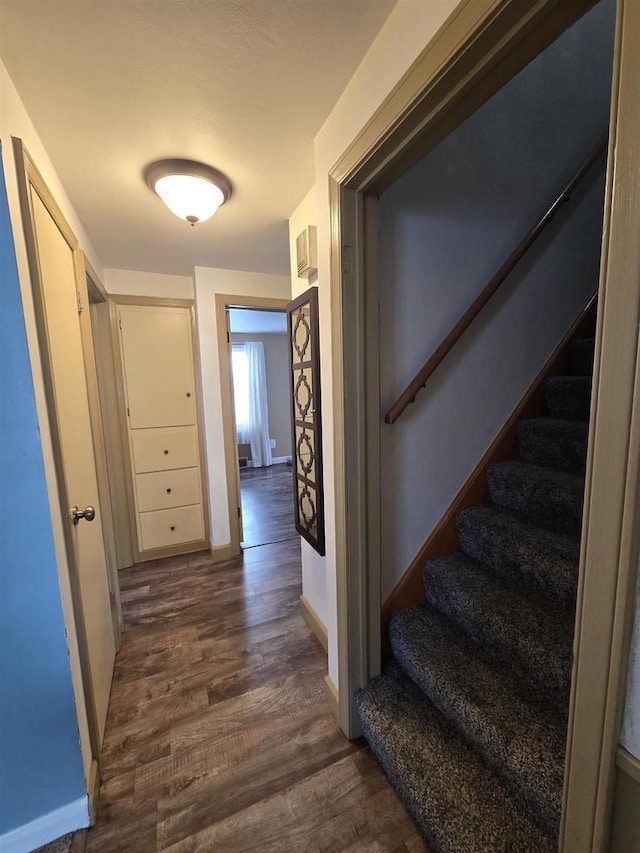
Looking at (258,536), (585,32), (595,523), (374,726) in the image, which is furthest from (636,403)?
(258,536)

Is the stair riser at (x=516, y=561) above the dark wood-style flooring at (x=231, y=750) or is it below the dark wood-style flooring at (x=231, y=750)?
above

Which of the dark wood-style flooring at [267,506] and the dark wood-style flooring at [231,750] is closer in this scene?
the dark wood-style flooring at [231,750]

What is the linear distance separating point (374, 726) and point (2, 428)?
5.12 feet

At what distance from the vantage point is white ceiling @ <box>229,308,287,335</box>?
4762 millimetres

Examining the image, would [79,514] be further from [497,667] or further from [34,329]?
[497,667]

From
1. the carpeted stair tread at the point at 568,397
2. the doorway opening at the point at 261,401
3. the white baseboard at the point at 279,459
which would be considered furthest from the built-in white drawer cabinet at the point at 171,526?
the white baseboard at the point at 279,459

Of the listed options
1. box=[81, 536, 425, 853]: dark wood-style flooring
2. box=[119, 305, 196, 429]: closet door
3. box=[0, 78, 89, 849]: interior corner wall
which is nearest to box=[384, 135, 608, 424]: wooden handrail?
box=[0, 78, 89, 849]: interior corner wall

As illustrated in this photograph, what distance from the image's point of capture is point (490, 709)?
1.10 m

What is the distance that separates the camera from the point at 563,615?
1223 mm

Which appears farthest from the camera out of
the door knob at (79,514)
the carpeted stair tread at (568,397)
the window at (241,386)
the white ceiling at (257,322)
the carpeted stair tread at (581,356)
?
the window at (241,386)

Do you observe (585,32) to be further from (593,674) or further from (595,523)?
(593,674)

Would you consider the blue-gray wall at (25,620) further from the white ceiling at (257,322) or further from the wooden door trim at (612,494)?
the white ceiling at (257,322)

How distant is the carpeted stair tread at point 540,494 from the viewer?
1.40m

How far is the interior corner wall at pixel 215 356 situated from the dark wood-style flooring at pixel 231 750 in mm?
799
